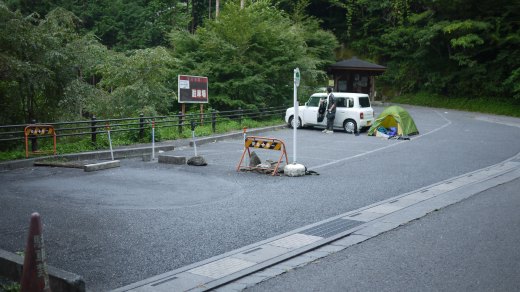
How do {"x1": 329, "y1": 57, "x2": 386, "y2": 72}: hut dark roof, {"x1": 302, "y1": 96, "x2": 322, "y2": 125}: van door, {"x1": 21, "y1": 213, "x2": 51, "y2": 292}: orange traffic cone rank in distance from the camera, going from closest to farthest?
1. {"x1": 21, "y1": 213, "x2": 51, "y2": 292}: orange traffic cone
2. {"x1": 302, "y1": 96, "x2": 322, "y2": 125}: van door
3. {"x1": 329, "y1": 57, "x2": 386, "y2": 72}: hut dark roof

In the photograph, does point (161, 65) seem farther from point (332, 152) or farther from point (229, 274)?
point (229, 274)

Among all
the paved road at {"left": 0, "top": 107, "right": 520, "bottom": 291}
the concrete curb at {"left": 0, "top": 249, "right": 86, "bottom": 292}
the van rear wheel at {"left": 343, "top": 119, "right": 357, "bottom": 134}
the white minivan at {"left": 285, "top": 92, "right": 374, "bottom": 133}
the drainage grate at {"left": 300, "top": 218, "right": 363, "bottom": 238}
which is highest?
the white minivan at {"left": 285, "top": 92, "right": 374, "bottom": 133}

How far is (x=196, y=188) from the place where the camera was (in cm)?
1027

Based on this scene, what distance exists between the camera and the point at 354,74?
38.6 metres

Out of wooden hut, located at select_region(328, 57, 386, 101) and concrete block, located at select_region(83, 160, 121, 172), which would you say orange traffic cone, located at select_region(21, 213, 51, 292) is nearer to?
concrete block, located at select_region(83, 160, 121, 172)

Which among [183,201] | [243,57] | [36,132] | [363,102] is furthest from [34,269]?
[243,57]

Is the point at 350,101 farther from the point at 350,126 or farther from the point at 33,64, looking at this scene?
the point at 33,64

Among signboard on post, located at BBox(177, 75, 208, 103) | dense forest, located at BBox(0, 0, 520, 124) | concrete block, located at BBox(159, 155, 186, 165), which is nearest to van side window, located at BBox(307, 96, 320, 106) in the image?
dense forest, located at BBox(0, 0, 520, 124)

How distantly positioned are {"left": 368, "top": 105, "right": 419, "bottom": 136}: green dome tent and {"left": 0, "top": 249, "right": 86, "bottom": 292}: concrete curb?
57.5 feet

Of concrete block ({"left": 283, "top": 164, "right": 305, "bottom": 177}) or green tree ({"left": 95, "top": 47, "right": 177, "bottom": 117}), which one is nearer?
concrete block ({"left": 283, "top": 164, "right": 305, "bottom": 177})

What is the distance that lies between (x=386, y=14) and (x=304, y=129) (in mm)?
29045

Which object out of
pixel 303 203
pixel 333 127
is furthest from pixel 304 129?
pixel 303 203

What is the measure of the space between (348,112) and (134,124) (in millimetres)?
9588

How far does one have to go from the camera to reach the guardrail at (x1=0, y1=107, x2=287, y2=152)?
14.7 meters
